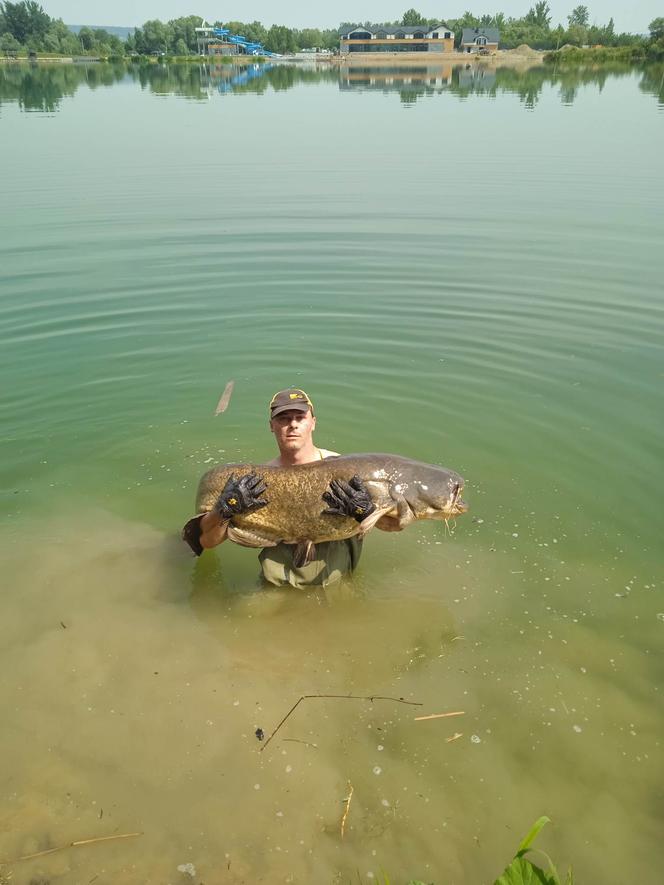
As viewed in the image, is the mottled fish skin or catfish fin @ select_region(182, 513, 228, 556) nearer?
the mottled fish skin

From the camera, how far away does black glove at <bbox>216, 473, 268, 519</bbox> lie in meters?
4.40

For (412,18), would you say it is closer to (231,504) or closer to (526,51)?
(526,51)

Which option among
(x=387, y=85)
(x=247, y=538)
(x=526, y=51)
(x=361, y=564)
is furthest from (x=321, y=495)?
(x=526, y=51)

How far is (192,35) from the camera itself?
130 metres

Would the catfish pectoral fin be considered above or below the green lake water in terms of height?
above

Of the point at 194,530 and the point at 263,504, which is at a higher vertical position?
the point at 263,504

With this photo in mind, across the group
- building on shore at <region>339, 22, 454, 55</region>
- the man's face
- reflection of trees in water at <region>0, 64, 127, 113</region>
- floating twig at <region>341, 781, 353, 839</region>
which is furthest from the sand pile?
floating twig at <region>341, 781, 353, 839</region>

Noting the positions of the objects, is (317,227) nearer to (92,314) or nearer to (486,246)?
(486,246)

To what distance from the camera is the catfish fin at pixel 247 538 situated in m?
4.71

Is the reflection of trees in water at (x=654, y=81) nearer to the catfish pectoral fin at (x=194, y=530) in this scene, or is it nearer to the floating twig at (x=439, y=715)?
the catfish pectoral fin at (x=194, y=530)

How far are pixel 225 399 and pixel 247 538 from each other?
398 centimetres

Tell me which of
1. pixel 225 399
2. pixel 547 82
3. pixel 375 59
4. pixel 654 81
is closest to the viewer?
pixel 225 399

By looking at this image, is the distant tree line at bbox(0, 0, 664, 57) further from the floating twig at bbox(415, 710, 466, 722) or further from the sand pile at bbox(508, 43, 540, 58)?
the floating twig at bbox(415, 710, 466, 722)

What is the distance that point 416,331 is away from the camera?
1012 cm
